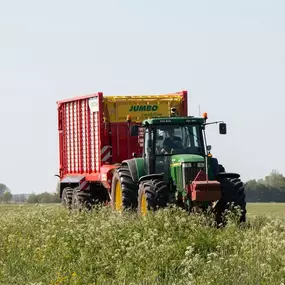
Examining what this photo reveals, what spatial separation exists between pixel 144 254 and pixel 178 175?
23.3 feet

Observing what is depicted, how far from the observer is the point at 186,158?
20031mm

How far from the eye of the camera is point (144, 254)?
13133 millimetres

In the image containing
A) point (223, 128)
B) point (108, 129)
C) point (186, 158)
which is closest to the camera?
point (223, 128)

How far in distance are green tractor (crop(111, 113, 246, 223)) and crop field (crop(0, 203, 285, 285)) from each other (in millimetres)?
1609

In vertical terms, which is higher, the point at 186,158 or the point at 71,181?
the point at 186,158

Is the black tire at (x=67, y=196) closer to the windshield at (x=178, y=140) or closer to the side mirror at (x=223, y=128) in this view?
the windshield at (x=178, y=140)

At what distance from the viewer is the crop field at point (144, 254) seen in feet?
39.2

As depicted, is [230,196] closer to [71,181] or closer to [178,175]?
[178,175]

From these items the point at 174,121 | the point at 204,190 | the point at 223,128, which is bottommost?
the point at 204,190

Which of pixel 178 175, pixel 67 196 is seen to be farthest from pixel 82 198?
pixel 178 175

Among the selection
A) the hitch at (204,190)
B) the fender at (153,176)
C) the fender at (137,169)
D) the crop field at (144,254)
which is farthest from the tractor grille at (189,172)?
the crop field at (144,254)

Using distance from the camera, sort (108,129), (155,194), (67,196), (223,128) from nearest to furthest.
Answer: (155,194) → (223,128) → (108,129) → (67,196)

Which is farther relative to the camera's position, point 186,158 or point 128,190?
point 128,190

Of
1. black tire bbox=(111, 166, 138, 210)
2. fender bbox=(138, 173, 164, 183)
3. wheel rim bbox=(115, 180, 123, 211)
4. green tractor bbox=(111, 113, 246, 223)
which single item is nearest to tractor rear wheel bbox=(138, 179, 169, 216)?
green tractor bbox=(111, 113, 246, 223)
